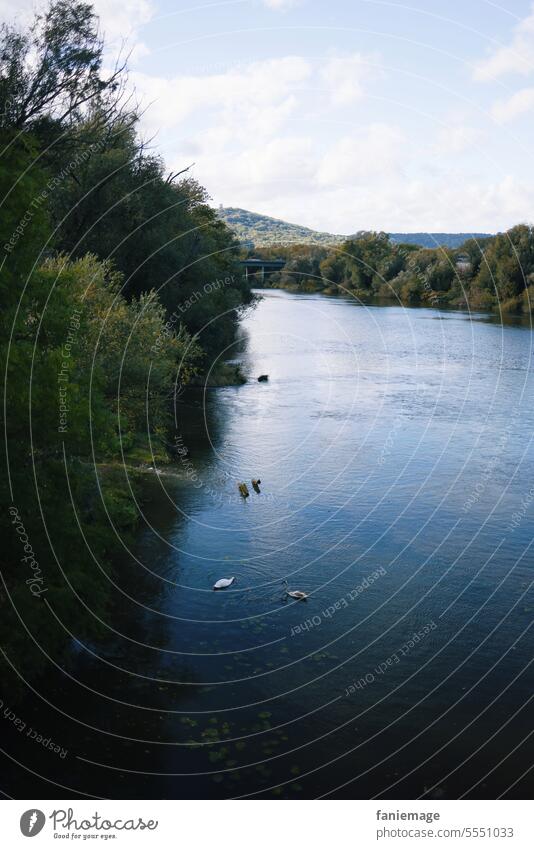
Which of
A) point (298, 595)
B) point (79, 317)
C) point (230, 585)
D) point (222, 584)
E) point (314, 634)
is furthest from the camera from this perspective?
point (230, 585)

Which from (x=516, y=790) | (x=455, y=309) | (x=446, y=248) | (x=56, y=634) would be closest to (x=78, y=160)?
(x=56, y=634)

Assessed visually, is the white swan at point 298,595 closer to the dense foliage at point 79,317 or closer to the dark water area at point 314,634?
the dark water area at point 314,634

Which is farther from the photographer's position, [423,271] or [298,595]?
[423,271]

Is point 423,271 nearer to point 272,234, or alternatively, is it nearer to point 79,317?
point 272,234

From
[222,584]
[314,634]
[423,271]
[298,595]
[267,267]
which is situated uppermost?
[267,267]

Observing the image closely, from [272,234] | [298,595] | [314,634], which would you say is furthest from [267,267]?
[314,634]

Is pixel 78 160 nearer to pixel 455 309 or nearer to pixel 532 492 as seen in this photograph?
pixel 532 492

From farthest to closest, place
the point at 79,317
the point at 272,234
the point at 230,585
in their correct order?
the point at 272,234
the point at 230,585
the point at 79,317
